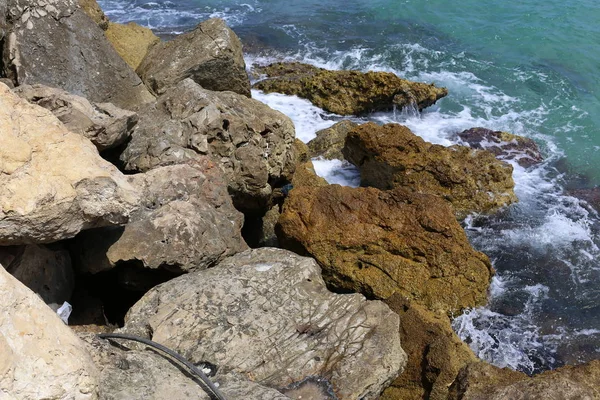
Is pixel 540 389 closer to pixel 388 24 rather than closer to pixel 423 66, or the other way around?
pixel 423 66

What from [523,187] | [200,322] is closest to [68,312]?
[200,322]

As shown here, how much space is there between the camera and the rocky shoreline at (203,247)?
13.4 feet

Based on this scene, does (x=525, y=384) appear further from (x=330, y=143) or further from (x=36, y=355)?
(x=330, y=143)

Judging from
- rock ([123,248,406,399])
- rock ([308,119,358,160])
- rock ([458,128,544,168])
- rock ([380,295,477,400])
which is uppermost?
rock ([123,248,406,399])

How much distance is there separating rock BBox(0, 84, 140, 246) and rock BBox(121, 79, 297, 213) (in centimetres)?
169

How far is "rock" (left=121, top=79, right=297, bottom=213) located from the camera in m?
6.48

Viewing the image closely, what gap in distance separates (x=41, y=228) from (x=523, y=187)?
28.7 feet

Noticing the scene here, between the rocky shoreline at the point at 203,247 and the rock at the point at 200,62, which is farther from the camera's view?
the rock at the point at 200,62

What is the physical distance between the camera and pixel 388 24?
18.0m

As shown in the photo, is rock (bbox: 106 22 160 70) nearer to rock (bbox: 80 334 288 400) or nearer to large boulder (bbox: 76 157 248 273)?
large boulder (bbox: 76 157 248 273)

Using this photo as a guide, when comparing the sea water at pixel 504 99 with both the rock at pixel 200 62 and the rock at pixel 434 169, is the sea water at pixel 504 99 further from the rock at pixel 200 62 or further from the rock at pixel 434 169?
the rock at pixel 200 62

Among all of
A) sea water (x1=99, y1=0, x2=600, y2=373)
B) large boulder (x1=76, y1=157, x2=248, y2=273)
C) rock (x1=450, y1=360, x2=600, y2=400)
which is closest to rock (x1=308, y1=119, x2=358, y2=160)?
sea water (x1=99, y1=0, x2=600, y2=373)

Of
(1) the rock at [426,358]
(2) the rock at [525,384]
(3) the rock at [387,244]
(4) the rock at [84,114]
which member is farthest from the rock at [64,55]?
(2) the rock at [525,384]

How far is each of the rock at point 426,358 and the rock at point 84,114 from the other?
326 cm
